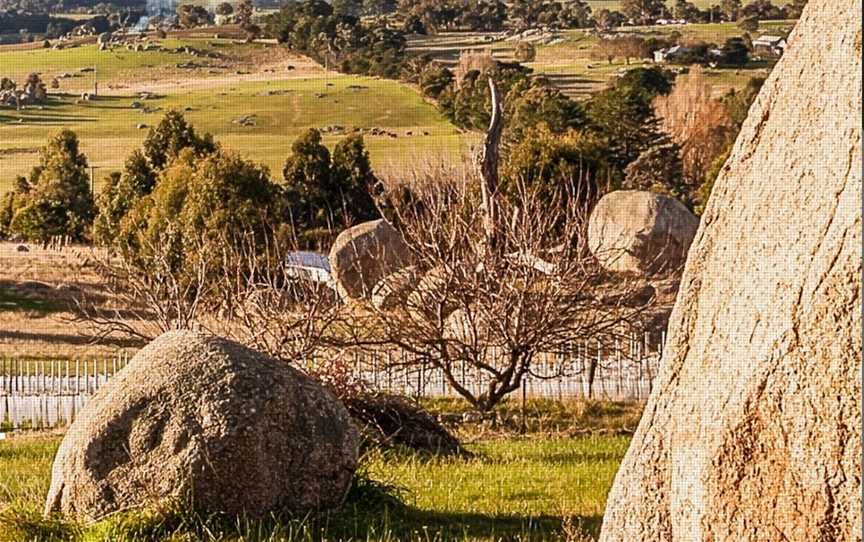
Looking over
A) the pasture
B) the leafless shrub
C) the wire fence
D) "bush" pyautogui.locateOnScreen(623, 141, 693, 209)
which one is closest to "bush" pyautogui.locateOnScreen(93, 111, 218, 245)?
"bush" pyautogui.locateOnScreen(623, 141, 693, 209)

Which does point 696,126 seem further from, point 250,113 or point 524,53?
point 250,113

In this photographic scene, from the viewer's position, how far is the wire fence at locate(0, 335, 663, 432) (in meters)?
19.1

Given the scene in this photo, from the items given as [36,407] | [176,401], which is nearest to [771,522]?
[176,401]

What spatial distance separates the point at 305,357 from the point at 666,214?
15.5 metres

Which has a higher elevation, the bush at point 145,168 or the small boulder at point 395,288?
the small boulder at point 395,288

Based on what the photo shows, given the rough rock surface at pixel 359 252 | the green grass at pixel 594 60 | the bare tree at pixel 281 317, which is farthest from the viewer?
the green grass at pixel 594 60

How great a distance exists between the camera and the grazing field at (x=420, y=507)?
7559 mm

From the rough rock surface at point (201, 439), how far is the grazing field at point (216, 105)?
195ft

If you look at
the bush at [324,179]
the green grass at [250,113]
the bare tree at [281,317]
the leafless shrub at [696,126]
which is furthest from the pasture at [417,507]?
the green grass at [250,113]

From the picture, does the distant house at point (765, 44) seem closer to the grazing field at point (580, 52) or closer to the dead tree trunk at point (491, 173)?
the grazing field at point (580, 52)

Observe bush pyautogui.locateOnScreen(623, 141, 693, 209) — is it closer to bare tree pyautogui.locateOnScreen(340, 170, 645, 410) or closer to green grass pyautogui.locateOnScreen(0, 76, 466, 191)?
green grass pyautogui.locateOnScreen(0, 76, 466, 191)

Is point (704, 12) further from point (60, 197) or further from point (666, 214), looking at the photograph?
point (666, 214)

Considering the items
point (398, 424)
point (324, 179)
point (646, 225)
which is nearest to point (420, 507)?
point (398, 424)

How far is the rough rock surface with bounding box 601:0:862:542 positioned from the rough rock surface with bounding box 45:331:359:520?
3.07 meters
